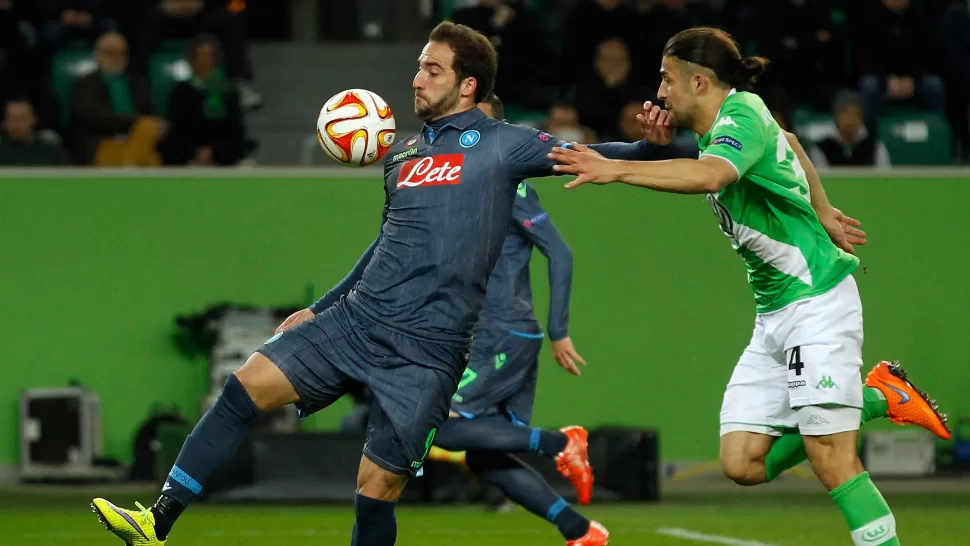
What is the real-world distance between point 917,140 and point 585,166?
9.57 metres

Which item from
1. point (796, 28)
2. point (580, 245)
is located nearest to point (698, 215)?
point (580, 245)

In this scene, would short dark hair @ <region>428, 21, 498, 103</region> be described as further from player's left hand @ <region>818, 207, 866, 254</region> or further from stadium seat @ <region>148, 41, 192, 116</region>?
stadium seat @ <region>148, 41, 192, 116</region>

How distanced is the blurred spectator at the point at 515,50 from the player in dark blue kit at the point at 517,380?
6117 mm

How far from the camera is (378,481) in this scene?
550 cm

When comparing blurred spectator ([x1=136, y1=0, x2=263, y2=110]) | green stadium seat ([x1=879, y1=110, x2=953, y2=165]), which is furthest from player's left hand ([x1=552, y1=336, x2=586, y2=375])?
blurred spectator ([x1=136, y1=0, x2=263, y2=110])

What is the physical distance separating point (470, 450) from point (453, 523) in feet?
6.39

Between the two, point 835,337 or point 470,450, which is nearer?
point 835,337

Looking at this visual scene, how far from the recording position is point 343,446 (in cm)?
1052

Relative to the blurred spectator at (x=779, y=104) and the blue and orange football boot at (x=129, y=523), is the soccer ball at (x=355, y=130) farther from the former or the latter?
the blurred spectator at (x=779, y=104)

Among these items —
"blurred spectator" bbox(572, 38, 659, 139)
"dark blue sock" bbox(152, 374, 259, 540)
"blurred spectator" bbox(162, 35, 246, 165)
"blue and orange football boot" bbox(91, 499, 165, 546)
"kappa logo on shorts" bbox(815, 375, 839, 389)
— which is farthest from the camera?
"blurred spectator" bbox(572, 38, 659, 139)

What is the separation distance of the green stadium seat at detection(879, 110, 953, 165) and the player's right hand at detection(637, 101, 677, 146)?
332 inches

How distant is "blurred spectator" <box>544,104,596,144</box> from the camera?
12.6 meters

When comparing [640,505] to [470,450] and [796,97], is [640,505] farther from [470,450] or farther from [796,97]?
[796,97]

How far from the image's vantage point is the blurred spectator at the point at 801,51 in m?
14.3
